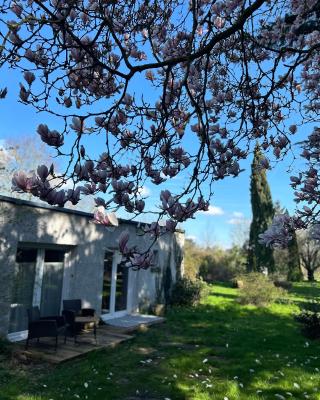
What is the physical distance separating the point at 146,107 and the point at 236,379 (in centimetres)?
573

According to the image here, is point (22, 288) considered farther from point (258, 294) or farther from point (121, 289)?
point (258, 294)

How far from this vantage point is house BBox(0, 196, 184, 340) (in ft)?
30.0

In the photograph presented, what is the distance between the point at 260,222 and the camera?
31.8 m

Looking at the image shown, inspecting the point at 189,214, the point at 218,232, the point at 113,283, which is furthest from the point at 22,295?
the point at 218,232

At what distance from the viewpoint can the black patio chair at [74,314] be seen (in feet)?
32.2

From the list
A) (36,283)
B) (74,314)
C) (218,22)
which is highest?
(218,22)

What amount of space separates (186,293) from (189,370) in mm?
9623

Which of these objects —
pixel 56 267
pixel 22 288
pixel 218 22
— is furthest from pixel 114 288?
pixel 218 22

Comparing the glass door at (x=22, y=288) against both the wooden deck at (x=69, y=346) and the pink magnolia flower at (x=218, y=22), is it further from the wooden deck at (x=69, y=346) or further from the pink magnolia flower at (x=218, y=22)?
the pink magnolia flower at (x=218, y=22)

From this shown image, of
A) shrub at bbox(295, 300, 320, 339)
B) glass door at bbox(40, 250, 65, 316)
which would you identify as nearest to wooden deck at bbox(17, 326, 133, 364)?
glass door at bbox(40, 250, 65, 316)

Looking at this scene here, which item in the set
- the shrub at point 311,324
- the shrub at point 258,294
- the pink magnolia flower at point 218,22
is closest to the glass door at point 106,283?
the shrub at point 311,324

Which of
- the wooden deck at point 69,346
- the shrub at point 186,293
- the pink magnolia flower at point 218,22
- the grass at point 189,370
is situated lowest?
the grass at point 189,370

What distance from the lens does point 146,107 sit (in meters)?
3.89

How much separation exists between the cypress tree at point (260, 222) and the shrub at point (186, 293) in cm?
1285
